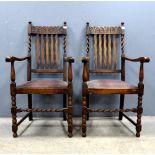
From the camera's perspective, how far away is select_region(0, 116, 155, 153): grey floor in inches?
59.7

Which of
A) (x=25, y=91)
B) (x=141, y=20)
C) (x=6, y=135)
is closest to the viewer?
(x=25, y=91)

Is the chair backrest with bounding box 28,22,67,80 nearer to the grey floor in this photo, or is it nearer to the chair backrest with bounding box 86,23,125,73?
the chair backrest with bounding box 86,23,125,73

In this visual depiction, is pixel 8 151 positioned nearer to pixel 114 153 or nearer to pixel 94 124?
pixel 114 153

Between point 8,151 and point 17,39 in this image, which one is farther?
point 17,39

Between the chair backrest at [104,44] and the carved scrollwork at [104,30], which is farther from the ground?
the carved scrollwork at [104,30]

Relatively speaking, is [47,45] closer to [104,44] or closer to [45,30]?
[45,30]

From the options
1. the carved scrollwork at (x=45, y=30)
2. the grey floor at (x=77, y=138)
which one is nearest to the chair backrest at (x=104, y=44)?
the carved scrollwork at (x=45, y=30)

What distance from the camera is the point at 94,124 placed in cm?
200

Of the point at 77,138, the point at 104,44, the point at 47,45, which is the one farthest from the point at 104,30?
the point at 77,138

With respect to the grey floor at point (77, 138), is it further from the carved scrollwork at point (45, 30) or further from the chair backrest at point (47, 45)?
the carved scrollwork at point (45, 30)

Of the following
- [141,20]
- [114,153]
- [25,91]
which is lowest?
[114,153]

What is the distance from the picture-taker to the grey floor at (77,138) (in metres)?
1.52

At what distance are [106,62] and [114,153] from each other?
0.86 metres

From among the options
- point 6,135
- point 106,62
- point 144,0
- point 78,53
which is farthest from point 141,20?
point 6,135
